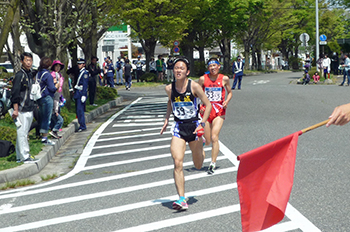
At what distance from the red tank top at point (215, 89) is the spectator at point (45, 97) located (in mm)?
3594

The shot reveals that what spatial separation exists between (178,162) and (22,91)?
4134 mm

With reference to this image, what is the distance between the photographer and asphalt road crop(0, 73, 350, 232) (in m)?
5.58

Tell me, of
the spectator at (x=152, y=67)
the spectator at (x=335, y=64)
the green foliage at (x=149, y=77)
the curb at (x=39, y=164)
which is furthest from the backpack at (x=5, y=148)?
the spectator at (x=335, y=64)

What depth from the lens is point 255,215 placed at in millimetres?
4180

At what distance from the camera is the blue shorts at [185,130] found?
661cm

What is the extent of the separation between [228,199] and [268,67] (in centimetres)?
7833

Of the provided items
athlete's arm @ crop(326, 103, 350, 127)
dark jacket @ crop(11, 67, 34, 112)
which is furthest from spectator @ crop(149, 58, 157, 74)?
athlete's arm @ crop(326, 103, 350, 127)

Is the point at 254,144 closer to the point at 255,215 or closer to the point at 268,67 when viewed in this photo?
the point at 255,215

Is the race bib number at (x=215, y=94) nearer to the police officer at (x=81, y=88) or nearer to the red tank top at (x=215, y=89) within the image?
the red tank top at (x=215, y=89)

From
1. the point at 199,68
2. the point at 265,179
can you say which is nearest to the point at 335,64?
the point at 199,68

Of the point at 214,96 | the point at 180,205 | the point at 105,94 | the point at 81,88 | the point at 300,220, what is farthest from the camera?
the point at 105,94

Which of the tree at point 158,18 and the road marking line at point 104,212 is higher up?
the tree at point 158,18

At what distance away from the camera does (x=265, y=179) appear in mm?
4160

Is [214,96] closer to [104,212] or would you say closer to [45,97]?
[104,212]
